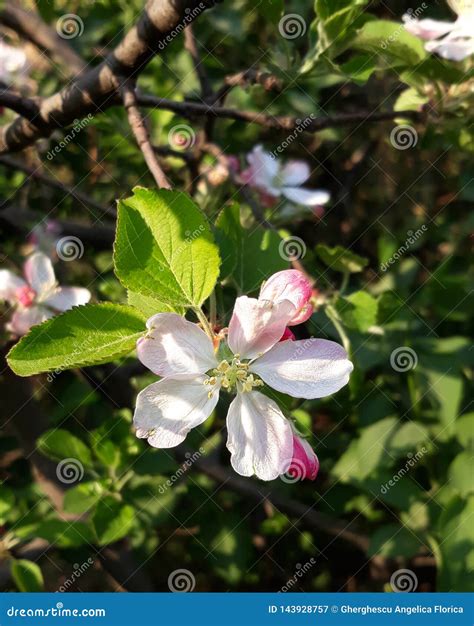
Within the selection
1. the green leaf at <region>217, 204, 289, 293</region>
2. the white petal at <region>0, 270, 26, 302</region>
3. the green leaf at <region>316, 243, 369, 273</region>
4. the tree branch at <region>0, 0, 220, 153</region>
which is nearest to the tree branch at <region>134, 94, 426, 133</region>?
the tree branch at <region>0, 0, 220, 153</region>

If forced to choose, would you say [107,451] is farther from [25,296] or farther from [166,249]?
[166,249]

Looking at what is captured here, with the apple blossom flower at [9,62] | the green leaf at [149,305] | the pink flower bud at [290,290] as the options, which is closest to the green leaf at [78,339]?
the green leaf at [149,305]

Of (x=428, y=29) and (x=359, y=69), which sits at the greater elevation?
(x=428, y=29)

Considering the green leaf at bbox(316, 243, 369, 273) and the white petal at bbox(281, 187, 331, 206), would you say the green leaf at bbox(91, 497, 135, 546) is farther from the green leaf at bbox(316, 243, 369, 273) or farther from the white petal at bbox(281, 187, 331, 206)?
the white petal at bbox(281, 187, 331, 206)

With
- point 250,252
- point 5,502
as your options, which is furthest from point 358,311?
point 5,502

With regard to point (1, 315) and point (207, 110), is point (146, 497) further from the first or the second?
point (207, 110)

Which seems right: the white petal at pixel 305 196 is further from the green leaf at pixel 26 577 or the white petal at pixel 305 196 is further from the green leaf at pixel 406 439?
the green leaf at pixel 26 577
